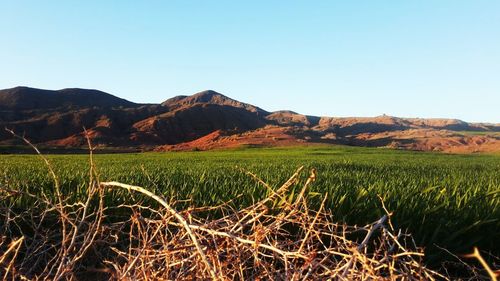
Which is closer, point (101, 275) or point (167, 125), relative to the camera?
point (101, 275)

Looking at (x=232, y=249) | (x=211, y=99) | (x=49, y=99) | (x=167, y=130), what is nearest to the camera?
(x=232, y=249)

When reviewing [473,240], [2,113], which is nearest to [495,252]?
[473,240]

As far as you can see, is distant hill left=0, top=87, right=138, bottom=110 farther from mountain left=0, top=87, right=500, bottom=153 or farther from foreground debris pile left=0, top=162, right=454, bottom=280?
foreground debris pile left=0, top=162, right=454, bottom=280

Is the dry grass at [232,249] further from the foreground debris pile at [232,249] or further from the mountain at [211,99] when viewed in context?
the mountain at [211,99]

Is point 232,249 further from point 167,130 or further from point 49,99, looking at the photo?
point 49,99

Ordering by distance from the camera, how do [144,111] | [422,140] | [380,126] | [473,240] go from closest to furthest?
1. [473,240]
2. [422,140]
3. [144,111]
4. [380,126]

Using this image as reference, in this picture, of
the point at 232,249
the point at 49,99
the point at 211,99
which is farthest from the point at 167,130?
the point at 232,249

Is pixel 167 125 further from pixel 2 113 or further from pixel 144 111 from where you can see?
pixel 2 113

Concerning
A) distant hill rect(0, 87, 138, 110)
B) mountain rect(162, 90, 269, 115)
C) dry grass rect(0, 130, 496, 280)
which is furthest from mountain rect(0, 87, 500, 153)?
dry grass rect(0, 130, 496, 280)

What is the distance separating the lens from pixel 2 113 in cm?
8350

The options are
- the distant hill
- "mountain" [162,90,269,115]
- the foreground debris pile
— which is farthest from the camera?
"mountain" [162,90,269,115]

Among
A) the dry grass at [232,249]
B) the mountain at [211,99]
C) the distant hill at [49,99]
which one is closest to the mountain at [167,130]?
the distant hill at [49,99]

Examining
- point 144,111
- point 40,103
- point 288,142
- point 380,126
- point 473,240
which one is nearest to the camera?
point 473,240

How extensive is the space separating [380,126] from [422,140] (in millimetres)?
37278
